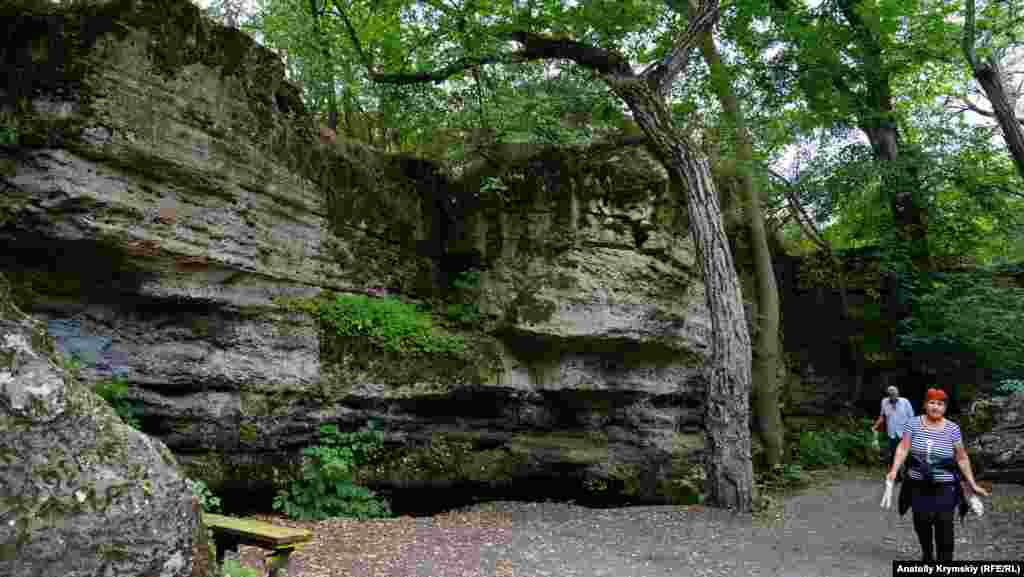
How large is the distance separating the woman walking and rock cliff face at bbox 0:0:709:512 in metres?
5.11

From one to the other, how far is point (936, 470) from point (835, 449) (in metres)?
9.28

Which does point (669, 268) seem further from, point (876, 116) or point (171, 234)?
point (171, 234)

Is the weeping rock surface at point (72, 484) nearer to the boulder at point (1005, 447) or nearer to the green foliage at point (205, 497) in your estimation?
the green foliage at point (205, 497)

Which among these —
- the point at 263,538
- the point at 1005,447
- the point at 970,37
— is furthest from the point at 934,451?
the point at 970,37

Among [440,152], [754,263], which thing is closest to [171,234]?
[440,152]

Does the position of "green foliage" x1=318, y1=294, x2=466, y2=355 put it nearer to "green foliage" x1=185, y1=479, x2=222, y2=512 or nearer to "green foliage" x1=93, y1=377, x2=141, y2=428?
"green foliage" x1=93, y1=377, x2=141, y2=428

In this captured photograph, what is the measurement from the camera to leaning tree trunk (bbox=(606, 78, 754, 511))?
8.91m

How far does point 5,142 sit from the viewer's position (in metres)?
6.32

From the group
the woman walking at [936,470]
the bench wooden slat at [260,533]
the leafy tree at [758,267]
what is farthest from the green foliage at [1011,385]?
the bench wooden slat at [260,533]

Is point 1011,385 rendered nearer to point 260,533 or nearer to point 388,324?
point 388,324

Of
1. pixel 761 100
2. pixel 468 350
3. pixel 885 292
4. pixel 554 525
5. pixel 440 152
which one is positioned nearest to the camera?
pixel 554 525

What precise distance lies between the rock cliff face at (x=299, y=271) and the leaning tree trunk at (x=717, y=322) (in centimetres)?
94

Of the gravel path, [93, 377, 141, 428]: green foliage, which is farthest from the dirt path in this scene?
[93, 377, 141, 428]: green foliage

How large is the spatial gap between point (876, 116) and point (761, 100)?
97.6 inches
